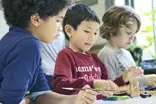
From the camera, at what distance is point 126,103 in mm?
979

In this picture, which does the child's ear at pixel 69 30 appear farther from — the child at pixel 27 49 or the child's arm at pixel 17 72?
the child's arm at pixel 17 72

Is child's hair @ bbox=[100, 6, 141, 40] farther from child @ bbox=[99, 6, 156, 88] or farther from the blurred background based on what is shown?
the blurred background

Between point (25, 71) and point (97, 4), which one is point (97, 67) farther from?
point (97, 4)

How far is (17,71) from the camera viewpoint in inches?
28.3

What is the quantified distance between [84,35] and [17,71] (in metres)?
0.63

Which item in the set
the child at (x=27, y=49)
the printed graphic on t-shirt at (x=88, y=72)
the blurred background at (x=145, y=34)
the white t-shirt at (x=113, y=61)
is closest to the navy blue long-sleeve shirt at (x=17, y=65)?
the child at (x=27, y=49)

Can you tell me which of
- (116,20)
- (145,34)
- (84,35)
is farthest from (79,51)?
(145,34)

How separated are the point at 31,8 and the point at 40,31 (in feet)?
0.25

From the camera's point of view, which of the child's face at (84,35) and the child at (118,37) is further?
the child at (118,37)

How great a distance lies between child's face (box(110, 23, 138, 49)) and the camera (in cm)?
153

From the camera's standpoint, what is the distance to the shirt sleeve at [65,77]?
112cm

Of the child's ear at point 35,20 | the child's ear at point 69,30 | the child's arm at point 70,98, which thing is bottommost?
the child's arm at point 70,98

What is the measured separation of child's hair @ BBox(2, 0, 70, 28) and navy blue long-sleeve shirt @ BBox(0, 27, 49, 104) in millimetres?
74

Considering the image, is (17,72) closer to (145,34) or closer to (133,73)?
(133,73)
